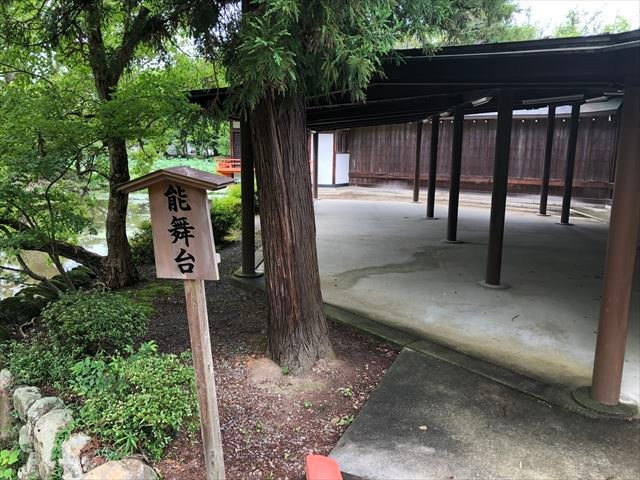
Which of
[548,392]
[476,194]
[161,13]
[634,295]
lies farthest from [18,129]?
[476,194]

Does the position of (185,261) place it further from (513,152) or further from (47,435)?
(513,152)

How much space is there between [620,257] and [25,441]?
3900 mm

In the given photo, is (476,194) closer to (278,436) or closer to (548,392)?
(548,392)

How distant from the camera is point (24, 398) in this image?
3.15 meters

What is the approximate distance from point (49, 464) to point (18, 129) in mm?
2768

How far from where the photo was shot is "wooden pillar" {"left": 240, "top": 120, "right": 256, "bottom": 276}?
5.69 m

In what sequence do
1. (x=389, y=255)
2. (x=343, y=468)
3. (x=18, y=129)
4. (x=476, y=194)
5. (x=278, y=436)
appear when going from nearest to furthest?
(x=343, y=468)
(x=278, y=436)
(x=18, y=129)
(x=389, y=255)
(x=476, y=194)

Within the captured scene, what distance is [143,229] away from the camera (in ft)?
27.8

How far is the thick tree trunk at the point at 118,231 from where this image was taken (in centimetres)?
576

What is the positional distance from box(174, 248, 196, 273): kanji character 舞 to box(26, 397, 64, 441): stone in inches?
59.0

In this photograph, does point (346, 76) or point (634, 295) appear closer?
point (346, 76)

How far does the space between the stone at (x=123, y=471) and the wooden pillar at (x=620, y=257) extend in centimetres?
272

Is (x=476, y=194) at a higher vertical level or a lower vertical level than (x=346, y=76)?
lower

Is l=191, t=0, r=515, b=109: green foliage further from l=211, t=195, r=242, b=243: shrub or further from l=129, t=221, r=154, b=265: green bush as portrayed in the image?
l=211, t=195, r=242, b=243: shrub
